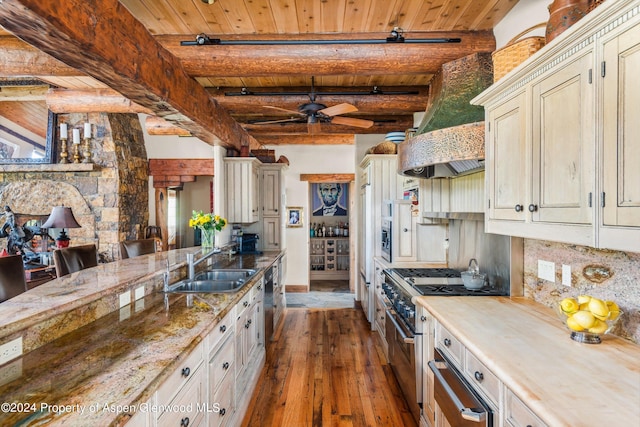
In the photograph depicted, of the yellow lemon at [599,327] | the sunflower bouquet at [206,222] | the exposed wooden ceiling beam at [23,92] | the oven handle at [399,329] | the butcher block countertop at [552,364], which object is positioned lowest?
the oven handle at [399,329]

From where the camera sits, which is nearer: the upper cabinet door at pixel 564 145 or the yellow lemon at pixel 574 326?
the upper cabinet door at pixel 564 145

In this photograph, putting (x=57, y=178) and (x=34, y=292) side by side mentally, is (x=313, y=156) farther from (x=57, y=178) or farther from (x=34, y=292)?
(x=34, y=292)

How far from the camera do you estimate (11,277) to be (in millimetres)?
2824

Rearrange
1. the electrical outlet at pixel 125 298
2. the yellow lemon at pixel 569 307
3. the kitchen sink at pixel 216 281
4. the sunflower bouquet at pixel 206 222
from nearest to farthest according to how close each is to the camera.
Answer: the yellow lemon at pixel 569 307, the electrical outlet at pixel 125 298, the kitchen sink at pixel 216 281, the sunflower bouquet at pixel 206 222

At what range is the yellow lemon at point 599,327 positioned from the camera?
1428 millimetres

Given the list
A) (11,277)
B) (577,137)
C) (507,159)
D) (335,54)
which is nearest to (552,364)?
(577,137)

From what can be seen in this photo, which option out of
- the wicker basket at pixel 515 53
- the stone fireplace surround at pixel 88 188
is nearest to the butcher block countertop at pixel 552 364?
the wicker basket at pixel 515 53

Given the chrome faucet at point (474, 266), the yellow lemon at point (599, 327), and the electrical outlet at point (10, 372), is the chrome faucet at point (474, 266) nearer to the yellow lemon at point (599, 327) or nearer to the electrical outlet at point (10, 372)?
the yellow lemon at point (599, 327)

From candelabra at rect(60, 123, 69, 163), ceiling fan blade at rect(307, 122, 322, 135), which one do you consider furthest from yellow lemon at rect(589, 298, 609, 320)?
candelabra at rect(60, 123, 69, 163)

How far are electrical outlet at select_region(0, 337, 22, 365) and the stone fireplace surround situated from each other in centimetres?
466

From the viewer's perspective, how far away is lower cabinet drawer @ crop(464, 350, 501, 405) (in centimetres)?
135

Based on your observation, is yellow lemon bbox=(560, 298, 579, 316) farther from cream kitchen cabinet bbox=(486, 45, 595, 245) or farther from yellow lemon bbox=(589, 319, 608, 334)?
cream kitchen cabinet bbox=(486, 45, 595, 245)

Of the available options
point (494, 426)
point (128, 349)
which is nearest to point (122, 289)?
point (128, 349)

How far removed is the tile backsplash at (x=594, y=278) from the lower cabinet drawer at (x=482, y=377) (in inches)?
25.7
